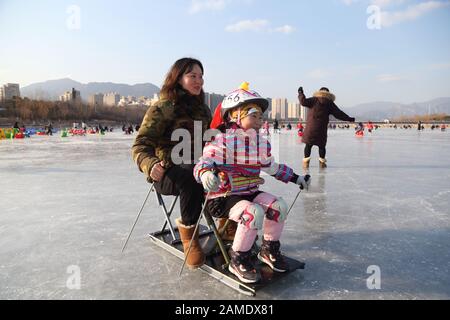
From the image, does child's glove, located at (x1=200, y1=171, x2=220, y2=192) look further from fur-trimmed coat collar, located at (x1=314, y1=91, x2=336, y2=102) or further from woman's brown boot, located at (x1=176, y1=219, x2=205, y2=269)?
fur-trimmed coat collar, located at (x1=314, y1=91, x2=336, y2=102)

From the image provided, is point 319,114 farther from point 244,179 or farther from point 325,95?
point 244,179

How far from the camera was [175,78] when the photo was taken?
2.49m

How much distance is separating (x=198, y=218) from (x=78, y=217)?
183cm

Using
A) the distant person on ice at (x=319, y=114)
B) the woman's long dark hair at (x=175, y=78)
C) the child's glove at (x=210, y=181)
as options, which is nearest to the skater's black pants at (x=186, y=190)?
the child's glove at (x=210, y=181)

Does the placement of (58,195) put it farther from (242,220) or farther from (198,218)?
(242,220)

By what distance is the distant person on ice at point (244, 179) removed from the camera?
81.5 inches

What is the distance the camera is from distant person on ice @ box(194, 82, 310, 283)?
207 cm

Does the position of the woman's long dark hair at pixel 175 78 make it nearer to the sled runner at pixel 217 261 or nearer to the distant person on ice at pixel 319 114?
the sled runner at pixel 217 261

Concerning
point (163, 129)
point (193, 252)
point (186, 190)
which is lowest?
point (193, 252)

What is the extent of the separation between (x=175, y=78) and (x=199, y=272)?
144 cm

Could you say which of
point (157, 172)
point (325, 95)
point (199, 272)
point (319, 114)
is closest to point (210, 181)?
point (157, 172)

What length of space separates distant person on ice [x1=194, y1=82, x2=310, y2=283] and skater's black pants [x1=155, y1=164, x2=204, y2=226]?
0.31 feet

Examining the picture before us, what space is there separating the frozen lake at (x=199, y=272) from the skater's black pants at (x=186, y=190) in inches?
15.7
